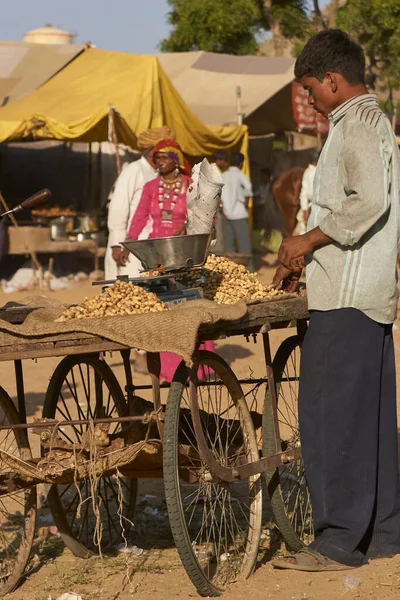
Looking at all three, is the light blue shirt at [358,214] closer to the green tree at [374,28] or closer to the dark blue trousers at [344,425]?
the dark blue trousers at [344,425]

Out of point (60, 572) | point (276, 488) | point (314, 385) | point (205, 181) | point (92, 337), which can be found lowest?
point (60, 572)

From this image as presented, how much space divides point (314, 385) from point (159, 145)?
340cm

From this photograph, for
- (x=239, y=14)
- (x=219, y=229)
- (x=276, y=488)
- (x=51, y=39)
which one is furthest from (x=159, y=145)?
(x=239, y=14)

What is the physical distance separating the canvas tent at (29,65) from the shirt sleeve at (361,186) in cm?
1310

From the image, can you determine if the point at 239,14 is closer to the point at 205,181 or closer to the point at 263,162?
the point at 263,162

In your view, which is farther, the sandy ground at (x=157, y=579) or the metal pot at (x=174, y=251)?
the metal pot at (x=174, y=251)

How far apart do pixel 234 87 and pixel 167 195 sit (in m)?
14.5

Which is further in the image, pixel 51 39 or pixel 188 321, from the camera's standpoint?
pixel 51 39

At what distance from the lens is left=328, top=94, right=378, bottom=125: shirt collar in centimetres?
405

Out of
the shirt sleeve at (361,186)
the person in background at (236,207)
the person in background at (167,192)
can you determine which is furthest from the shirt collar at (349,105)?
the person in background at (236,207)

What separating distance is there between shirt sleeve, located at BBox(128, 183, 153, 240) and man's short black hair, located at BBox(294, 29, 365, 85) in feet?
11.2

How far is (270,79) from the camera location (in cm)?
2100

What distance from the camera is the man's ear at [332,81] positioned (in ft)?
13.4

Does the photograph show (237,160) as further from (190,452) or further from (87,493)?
(190,452)
